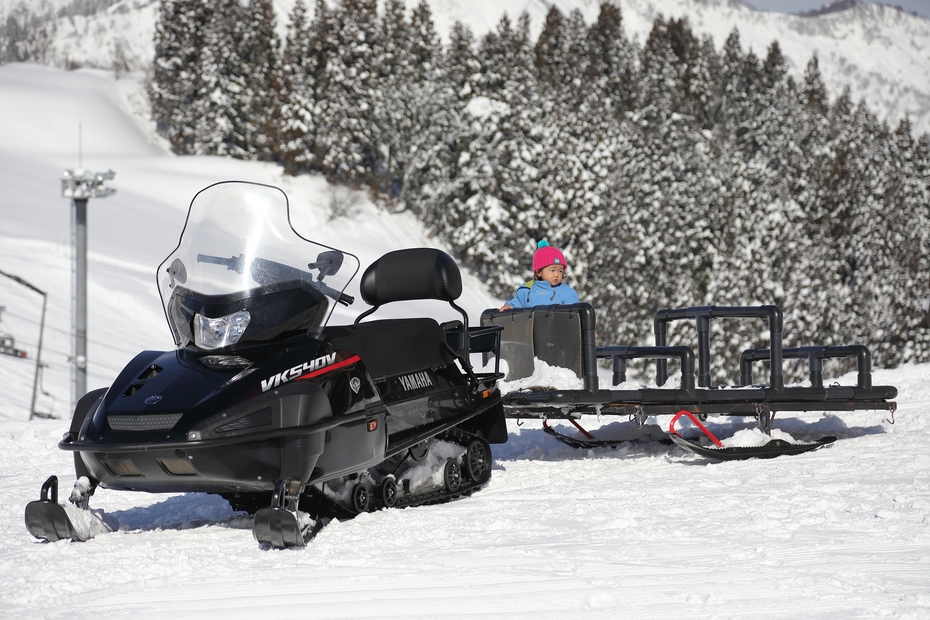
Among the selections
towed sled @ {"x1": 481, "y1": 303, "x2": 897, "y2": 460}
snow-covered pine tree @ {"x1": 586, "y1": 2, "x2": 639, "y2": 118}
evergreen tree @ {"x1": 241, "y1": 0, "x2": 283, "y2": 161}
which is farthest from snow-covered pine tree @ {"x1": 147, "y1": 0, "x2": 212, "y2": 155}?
towed sled @ {"x1": 481, "y1": 303, "x2": 897, "y2": 460}

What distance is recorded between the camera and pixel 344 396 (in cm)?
473

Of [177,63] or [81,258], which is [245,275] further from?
[177,63]

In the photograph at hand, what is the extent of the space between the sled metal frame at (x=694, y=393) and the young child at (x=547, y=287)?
1.80 ft

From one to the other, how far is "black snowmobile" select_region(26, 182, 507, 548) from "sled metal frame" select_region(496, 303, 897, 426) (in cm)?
121

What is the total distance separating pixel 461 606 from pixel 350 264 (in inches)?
80.9

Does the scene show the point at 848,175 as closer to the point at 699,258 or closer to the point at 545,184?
the point at 699,258

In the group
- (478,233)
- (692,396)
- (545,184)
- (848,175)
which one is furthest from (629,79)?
(692,396)

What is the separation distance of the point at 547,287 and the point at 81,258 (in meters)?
15.4

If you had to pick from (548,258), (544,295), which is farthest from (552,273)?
(544,295)

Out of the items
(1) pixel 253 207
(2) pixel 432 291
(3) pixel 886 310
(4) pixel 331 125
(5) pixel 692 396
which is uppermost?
(4) pixel 331 125

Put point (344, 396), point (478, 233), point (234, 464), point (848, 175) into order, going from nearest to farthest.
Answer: point (234, 464), point (344, 396), point (478, 233), point (848, 175)

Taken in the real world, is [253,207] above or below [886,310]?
above

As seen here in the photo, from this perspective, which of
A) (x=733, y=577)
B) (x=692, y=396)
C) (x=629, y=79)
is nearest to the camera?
(x=733, y=577)

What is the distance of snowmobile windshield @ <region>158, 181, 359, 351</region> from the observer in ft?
15.1
